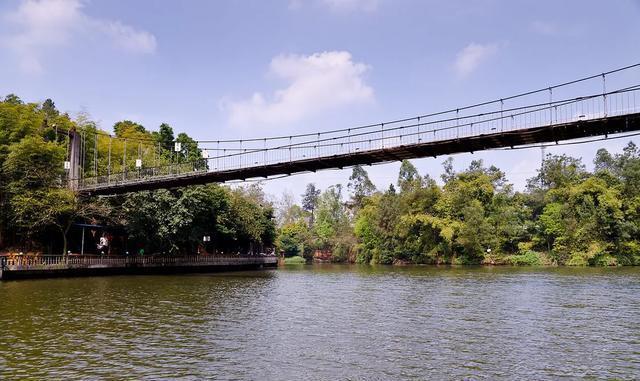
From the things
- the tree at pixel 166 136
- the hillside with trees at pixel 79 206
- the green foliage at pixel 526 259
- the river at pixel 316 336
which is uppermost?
the tree at pixel 166 136

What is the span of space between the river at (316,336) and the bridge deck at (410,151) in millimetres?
7231

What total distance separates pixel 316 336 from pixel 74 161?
34.7 metres

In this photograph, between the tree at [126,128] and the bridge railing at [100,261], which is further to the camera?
the tree at [126,128]

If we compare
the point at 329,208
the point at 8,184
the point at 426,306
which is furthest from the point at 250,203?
the point at 329,208

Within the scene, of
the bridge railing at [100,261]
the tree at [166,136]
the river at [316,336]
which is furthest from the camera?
the tree at [166,136]

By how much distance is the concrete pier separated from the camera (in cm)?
3347

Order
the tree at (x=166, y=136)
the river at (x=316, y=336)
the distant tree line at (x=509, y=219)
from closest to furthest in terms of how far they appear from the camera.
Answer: the river at (x=316, y=336), the distant tree line at (x=509, y=219), the tree at (x=166, y=136)

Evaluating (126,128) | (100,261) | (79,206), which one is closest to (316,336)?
(100,261)

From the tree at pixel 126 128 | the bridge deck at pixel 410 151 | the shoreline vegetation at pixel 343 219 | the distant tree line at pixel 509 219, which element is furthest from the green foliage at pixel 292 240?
the bridge deck at pixel 410 151

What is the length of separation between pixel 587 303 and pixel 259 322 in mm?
14345

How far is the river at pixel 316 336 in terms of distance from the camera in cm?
1112

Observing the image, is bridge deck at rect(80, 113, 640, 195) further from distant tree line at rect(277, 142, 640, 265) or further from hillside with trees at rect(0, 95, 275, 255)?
distant tree line at rect(277, 142, 640, 265)

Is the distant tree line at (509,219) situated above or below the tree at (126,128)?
below

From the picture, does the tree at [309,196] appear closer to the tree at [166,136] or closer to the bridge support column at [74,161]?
the tree at [166,136]
